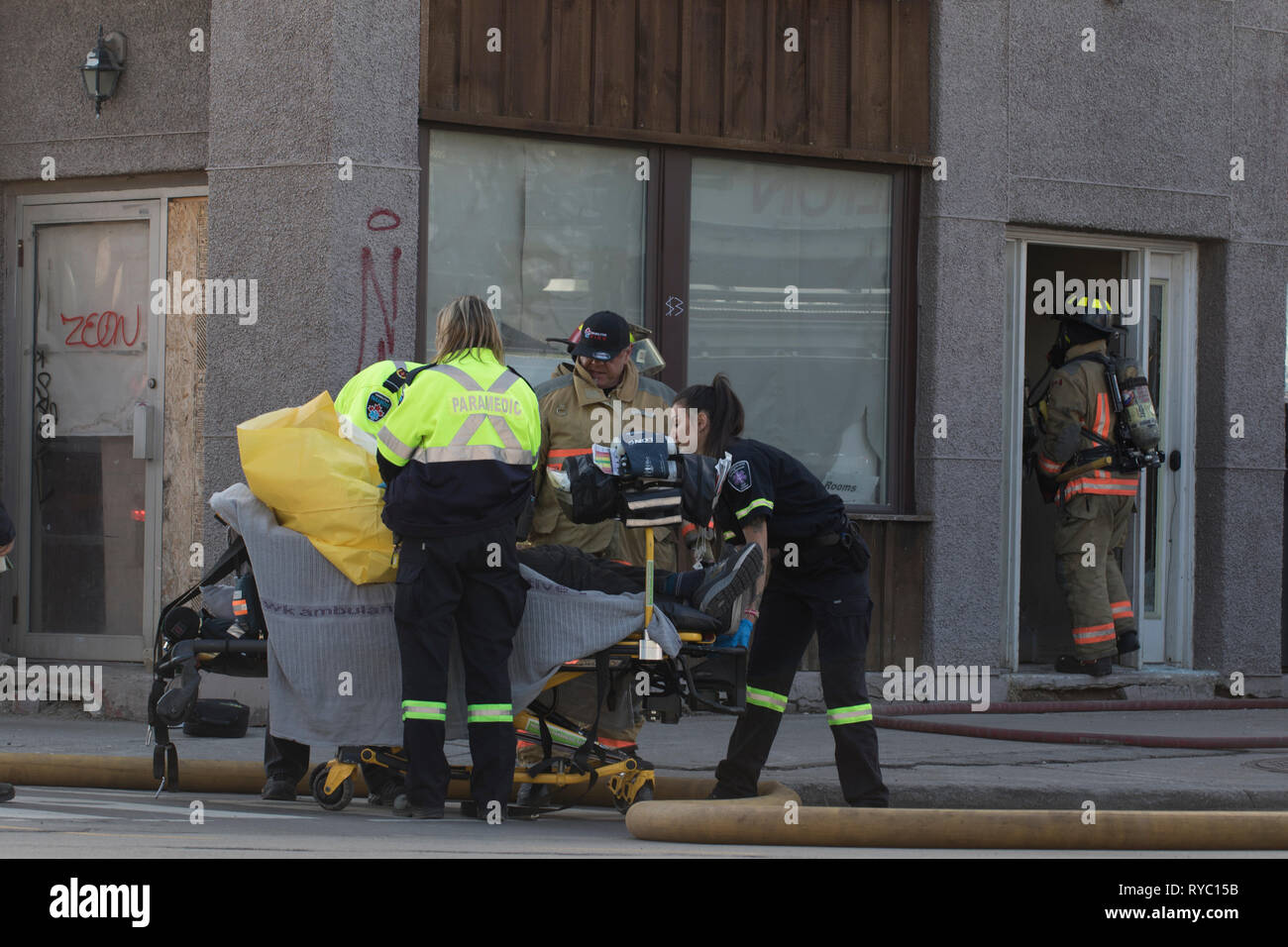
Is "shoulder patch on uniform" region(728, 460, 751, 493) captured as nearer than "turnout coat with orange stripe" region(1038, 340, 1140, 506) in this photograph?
Yes

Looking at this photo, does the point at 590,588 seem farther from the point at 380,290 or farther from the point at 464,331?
the point at 380,290

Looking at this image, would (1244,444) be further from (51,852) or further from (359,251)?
(51,852)

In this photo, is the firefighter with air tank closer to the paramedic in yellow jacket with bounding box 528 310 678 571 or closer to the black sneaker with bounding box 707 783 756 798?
the paramedic in yellow jacket with bounding box 528 310 678 571

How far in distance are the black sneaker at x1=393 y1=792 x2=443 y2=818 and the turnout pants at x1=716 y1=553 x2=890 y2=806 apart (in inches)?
49.2

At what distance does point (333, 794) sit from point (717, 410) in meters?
2.18

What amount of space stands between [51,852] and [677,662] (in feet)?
8.29

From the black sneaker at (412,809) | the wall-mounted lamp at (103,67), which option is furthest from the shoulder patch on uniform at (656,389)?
the wall-mounted lamp at (103,67)

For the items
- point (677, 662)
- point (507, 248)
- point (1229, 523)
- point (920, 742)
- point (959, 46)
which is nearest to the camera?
point (677, 662)

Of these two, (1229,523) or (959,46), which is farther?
(1229,523)

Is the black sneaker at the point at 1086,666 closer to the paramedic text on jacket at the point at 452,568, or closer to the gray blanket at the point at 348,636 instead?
the gray blanket at the point at 348,636

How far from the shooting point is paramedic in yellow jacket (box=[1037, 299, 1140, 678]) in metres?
10.8

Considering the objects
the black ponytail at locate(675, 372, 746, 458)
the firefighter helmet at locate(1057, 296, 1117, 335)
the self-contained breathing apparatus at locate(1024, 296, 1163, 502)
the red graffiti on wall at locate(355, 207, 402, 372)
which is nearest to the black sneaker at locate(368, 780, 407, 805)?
the black ponytail at locate(675, 372, 746, 458)

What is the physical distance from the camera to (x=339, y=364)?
9.22 m

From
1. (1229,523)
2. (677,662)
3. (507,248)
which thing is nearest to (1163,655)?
(1229,523)
